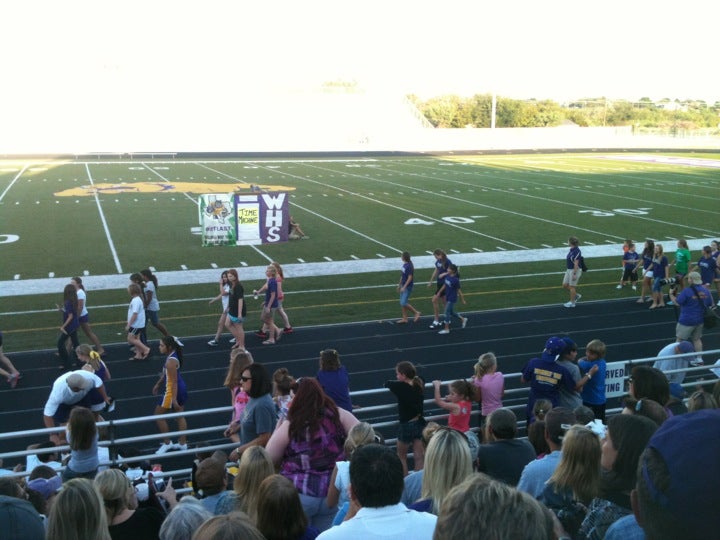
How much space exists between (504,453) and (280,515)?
6.92 ft

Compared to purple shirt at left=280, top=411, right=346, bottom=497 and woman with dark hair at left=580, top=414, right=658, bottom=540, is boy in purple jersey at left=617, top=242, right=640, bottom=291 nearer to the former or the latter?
purple shirt at left=280, top=411, right=346, bottom=497

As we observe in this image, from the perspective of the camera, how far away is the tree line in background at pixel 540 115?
105750 mm

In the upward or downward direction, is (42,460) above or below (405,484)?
below

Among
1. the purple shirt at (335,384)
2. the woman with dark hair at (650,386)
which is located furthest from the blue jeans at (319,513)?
the purple shirt at (335,384)

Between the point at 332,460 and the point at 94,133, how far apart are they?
81.3 metres

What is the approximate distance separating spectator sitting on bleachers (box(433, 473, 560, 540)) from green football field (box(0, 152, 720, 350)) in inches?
550

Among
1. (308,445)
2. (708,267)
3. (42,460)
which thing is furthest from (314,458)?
(708,267)

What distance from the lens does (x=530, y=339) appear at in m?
15.3

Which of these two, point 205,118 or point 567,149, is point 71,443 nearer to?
point 567,149

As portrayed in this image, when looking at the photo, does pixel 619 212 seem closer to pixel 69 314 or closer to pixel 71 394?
pixel 69 314

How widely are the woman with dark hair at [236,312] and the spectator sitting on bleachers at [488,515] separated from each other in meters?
12.1

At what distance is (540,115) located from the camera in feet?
347

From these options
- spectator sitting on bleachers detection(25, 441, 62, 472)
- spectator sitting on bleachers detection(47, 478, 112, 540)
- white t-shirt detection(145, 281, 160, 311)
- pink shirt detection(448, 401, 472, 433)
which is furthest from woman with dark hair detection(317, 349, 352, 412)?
white t-shirt detection(145, 281, 160, 311)

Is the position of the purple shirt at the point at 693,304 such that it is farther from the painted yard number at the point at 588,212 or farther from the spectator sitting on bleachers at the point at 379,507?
the painted yard number at the point at 588,212
